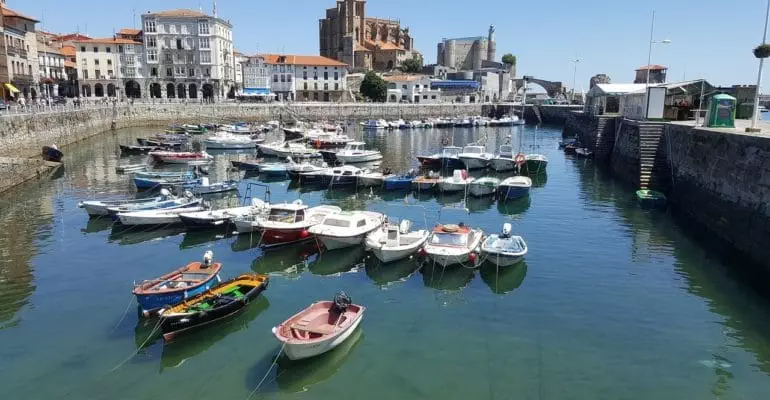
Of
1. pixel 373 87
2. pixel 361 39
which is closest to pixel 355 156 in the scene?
pixel 373 87

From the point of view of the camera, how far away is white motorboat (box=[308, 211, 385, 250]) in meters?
24.5

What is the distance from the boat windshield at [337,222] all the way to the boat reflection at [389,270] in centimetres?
211

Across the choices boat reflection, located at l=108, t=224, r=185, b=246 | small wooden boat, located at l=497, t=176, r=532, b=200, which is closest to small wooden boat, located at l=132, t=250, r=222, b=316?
boat reflection, located at l=108, t=224, r=185, b=246

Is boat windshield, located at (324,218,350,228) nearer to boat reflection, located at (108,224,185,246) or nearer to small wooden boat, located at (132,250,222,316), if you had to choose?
small wooden boat, located at (132,250,222,316)

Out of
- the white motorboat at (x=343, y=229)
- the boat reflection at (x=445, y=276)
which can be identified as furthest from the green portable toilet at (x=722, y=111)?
the white motorboat at (x=343, y=229)

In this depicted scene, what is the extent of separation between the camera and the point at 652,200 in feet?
111

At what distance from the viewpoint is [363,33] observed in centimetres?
15688

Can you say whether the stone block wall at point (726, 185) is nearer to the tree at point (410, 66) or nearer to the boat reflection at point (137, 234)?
the boat reflection at point (137, 234)

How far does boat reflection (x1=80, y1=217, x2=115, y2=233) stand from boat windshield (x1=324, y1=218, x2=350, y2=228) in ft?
41.0

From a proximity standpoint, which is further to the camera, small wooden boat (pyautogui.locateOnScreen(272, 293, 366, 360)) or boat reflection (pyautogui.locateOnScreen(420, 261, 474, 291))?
boat reflection (pyautogui.locateOnScreen(420, 261, 474, 291))

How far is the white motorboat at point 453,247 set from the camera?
2211cm

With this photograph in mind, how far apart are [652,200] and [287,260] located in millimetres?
23337

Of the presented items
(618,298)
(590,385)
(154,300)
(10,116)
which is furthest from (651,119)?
(10,116)

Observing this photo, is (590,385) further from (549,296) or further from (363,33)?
(363,33)
